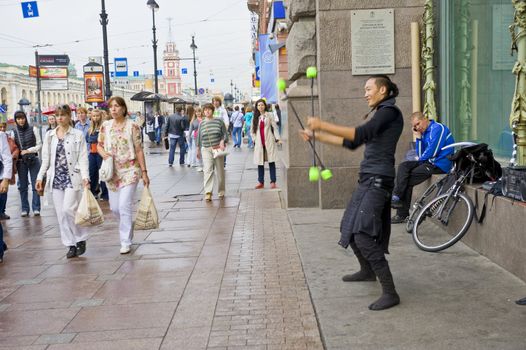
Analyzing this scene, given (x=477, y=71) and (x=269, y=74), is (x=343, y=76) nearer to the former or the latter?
(x=477, y=71)

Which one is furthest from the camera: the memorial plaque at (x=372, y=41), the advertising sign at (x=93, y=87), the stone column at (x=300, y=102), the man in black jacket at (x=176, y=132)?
the advertising sign at (x=93, y=87)

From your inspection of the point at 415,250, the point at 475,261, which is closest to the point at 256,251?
the point at 415,250

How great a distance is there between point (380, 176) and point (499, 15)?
3.72 meters

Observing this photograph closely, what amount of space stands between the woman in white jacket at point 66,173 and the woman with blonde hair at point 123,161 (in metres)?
0.31

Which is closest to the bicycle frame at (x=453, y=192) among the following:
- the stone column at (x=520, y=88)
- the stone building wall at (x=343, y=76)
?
the stone column at (x=520, y=88)

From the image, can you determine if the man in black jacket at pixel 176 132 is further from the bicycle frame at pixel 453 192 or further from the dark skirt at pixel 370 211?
the dark skirt at pixel 370 211

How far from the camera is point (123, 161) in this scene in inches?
318

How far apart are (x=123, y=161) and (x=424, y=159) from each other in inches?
142

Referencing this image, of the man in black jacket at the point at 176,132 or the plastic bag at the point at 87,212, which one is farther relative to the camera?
the man in black jacket at the point at 176,132

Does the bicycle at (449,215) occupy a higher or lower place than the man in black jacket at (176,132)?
lower

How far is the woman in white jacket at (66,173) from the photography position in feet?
26.2

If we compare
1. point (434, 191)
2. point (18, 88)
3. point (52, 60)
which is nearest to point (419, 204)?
point (434, 191)

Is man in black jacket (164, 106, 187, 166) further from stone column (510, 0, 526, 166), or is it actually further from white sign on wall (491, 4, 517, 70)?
stone column (510, 0, 526, 166)

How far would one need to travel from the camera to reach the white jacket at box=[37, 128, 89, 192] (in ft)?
26.3
